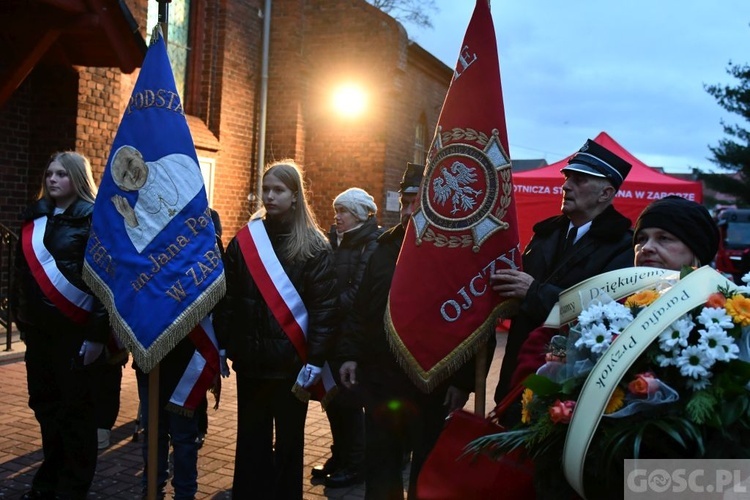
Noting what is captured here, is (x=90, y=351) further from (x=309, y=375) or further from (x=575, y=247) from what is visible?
(x=575, y=247)

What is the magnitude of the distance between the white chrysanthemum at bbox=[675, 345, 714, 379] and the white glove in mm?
3158

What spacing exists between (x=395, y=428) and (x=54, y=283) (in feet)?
6.96

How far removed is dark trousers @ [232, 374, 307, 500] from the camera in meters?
3.78

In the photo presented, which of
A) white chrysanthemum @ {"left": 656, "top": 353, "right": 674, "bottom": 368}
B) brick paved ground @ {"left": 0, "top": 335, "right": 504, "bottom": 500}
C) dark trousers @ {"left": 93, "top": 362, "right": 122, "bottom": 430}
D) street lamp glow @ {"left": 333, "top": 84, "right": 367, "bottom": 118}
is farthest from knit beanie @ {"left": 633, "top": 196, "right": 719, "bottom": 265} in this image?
street lamp glow @ {"left": 333, "top": 84, "right": 367, "bottom": 118}

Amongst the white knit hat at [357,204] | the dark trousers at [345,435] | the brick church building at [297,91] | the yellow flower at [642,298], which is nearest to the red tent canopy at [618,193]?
the brick church building at [297,91]

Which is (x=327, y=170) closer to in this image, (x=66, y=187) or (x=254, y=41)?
(x=254, y=41)

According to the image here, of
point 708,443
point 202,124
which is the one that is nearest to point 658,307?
point 708,443

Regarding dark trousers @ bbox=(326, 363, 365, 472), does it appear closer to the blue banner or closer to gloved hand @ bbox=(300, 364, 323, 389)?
gloved hand @ bbox=(300, 364, 323, 389)

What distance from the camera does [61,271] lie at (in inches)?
157

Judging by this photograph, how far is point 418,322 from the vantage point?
326 cm

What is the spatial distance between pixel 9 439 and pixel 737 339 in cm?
528

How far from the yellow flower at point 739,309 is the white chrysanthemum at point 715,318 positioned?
0.9 inches

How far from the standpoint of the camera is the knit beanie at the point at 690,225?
2379 millimetres

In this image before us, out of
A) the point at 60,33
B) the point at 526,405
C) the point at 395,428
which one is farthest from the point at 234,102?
the point at 526,405
